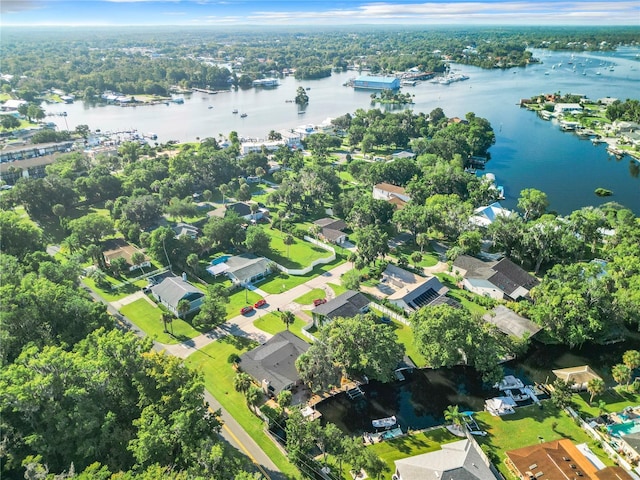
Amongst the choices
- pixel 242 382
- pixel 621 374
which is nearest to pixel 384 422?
pixel 242 382

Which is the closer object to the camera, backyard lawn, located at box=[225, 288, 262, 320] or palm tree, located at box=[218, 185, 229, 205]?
backyard lawn, located at box=[225, 288, 262, 320]

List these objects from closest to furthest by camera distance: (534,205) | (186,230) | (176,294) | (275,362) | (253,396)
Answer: (253,396), (275,362), (176,294), (186,230), (534,205)

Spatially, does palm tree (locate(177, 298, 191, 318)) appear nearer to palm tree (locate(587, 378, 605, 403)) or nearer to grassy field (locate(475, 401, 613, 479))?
grassy field (locate(475, 401, 613, 479))

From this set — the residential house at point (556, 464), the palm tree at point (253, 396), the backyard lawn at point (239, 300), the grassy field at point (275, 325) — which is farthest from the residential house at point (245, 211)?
the residential house at point (556, 464)

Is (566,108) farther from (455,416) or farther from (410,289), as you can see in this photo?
(455,416)

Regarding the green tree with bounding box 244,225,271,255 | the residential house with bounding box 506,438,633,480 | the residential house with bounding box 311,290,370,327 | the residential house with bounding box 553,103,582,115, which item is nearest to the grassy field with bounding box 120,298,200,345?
the residential house with bounding box 311,290,370,327

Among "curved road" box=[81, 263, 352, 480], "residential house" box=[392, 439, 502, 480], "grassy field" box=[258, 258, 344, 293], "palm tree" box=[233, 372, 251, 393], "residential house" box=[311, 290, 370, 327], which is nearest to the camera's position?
"residential house" box=[392, 439, 502, 480]
